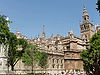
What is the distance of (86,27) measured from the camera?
103938 millimetres

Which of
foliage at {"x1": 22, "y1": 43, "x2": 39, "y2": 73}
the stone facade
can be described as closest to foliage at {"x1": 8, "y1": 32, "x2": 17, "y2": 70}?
foliage at {"x1": 22, "y1": 43, "x2": 39, "y2": 73}

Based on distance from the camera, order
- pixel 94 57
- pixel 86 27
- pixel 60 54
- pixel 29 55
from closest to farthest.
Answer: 1. pixel 94 57
2. pixel 29 55
3. pixel 60 54
4. pixel 86 27

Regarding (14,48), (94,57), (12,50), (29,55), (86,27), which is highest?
(86,27)

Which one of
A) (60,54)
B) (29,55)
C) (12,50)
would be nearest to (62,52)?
(60,54)

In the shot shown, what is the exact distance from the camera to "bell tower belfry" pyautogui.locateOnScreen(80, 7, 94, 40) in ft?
335

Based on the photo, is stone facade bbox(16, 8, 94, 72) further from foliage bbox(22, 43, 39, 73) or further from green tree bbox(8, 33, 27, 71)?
green tree bbox(8, 33, 27, 71)

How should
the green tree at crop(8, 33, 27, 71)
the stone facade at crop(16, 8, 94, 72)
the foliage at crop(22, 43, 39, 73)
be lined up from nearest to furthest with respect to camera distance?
the green tree at crop(8, 33, 27, 71) → the foliage at crop(22, 43, 39, 73) → the stone facade at crop(16, 8, 94, 72)

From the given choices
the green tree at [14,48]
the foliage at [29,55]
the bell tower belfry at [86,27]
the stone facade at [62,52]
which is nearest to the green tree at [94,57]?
the foliage at [29,55]

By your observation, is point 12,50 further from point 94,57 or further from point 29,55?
point 94,57

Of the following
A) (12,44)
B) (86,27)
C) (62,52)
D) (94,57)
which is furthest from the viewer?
(86,27)

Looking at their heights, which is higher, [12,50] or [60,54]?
[12,50]

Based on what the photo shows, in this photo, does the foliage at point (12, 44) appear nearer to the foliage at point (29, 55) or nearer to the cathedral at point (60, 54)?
the foliage at point (29, 55)

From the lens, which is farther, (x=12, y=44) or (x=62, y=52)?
(x=62, y=52)

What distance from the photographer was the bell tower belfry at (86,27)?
102125 mm
